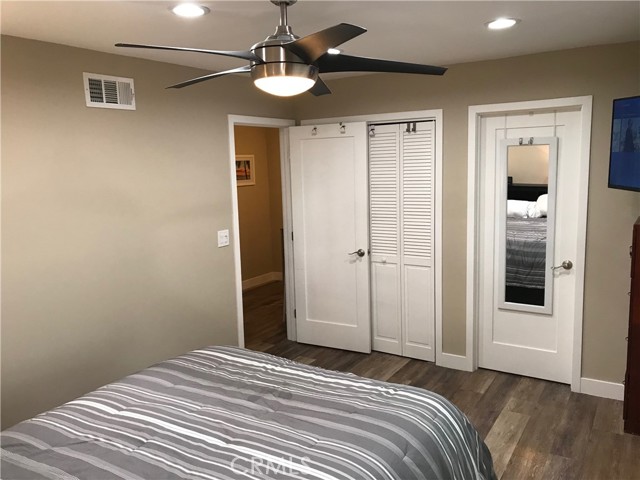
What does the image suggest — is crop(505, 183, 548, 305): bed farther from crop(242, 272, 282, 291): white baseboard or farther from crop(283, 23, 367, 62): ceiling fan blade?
crop(242, 272, 282, 291): white baseboard

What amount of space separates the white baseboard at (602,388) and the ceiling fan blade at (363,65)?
2670mm

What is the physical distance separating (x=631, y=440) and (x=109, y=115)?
373 cm

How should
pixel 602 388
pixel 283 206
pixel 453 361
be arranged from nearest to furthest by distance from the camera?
pixel 602 388 → pixel 453 361 → pixel 283 206

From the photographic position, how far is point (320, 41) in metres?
1.65

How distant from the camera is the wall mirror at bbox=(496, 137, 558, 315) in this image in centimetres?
367

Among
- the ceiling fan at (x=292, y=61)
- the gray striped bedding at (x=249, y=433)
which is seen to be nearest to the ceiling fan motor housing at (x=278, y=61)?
the ceiling fan at (x=292, y=61)

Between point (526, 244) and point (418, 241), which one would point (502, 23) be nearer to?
point (526, 244)

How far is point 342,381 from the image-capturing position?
7.68ft

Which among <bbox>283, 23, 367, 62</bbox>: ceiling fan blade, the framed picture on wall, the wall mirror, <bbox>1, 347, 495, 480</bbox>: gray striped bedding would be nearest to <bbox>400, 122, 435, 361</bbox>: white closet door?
the wall mirror

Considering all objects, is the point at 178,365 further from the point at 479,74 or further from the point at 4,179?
the point at 479,74

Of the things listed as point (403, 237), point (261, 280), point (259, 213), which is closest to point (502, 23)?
point (403, 237)

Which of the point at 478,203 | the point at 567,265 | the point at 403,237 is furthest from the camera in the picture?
the point at 403,237

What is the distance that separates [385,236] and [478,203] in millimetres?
841

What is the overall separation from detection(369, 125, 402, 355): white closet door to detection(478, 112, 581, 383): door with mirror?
706 mm
